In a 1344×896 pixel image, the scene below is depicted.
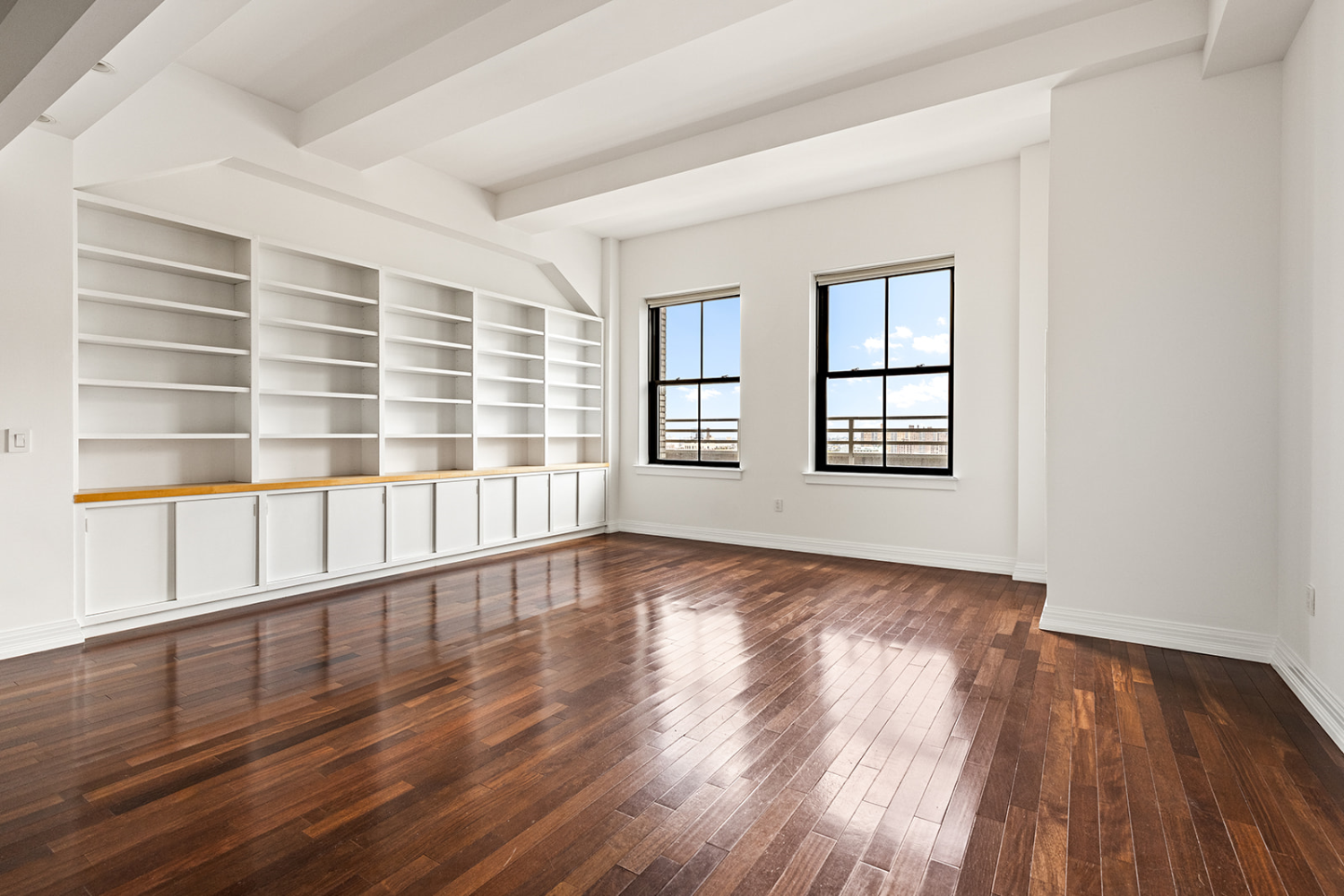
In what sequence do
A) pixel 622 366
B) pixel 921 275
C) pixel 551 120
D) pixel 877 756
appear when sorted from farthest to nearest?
pixel 622 366 → pixel 921 275 → pixel 551 120 → pixel 877 756

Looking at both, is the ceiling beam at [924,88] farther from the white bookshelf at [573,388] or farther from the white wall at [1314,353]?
the white bookshelf at [573,388]

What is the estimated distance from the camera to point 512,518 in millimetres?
5887

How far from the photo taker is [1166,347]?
333 cm

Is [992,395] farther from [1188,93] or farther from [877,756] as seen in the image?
[877,756]

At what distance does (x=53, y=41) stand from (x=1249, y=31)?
15.1 ft

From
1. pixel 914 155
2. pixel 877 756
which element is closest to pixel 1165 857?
pixel 877 756

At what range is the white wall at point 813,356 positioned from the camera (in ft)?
16.8

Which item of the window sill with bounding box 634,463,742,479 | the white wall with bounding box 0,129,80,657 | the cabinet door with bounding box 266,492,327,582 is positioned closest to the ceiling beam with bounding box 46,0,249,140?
the white wall with bounding box 0,129,80,657

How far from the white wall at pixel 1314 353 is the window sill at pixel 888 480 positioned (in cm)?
234

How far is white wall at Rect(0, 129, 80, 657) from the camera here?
319 cm

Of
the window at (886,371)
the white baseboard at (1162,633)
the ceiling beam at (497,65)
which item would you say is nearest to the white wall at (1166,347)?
the white baseboard at (1162,633)

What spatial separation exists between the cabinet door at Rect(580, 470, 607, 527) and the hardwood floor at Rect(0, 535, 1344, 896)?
9.78ft

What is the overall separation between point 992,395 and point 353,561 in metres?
4.88

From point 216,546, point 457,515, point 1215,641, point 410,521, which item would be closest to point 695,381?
point 457,515
